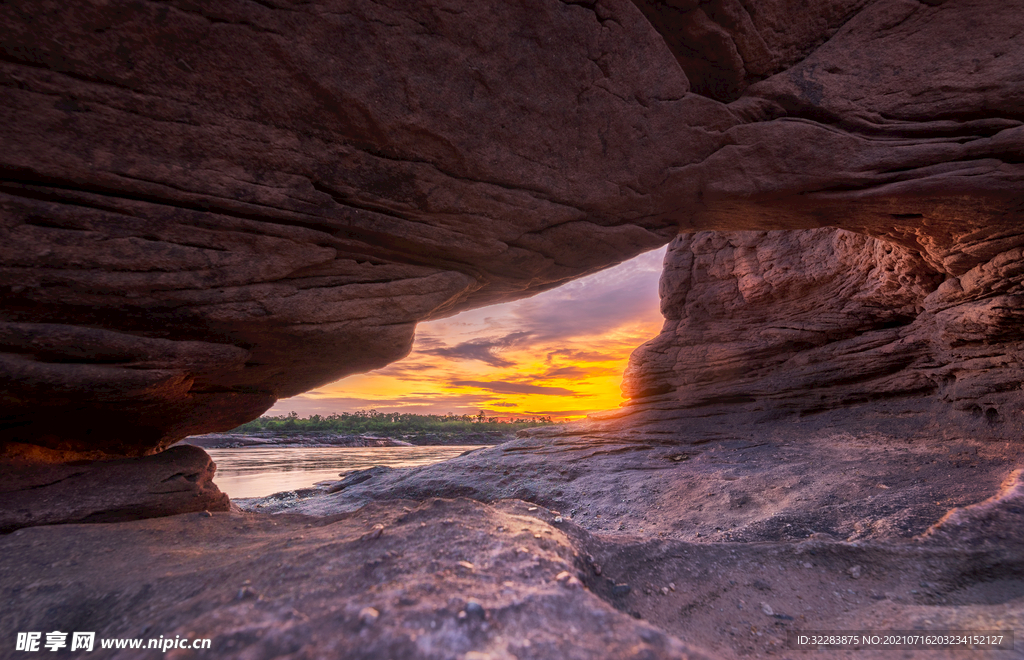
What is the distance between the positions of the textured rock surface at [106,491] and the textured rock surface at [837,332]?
1154 cm

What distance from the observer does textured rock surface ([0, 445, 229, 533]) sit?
512 centimetres

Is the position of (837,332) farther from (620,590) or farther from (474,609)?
(474,609)

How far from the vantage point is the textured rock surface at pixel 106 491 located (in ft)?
16.8

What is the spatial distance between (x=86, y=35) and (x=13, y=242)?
2.15 meters

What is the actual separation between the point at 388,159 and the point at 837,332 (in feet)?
37.4

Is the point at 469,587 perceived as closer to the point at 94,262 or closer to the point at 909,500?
the point at 94,262

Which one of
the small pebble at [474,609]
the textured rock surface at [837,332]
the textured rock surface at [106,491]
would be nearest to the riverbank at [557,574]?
the small pebble at [474,609]

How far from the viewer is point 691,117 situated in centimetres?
624

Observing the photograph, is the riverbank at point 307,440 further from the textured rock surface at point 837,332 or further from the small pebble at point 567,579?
the small pebble at point 567,579

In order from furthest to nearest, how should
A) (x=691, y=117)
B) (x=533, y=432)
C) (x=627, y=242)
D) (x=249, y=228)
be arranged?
(x=533, y=432)
(x=627, y=242)
(x=691, y=117)
(x=249, y=228)

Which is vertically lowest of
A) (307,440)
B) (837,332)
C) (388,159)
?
(307,440)

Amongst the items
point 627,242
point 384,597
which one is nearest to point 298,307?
point 384,597

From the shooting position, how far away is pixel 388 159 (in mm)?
5531

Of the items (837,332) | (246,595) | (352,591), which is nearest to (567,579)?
(352,591)
